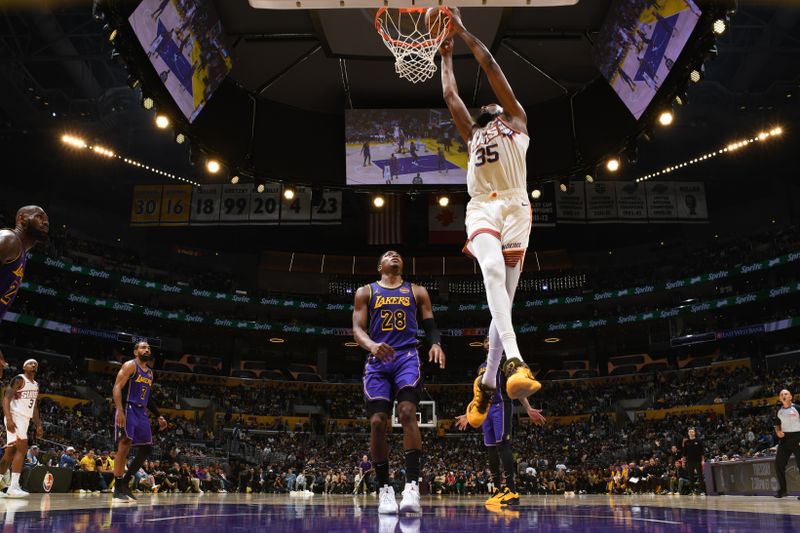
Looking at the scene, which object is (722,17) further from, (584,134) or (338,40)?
(338,40)

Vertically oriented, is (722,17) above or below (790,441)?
above

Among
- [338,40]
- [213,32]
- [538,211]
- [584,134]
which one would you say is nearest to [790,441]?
[584,134]

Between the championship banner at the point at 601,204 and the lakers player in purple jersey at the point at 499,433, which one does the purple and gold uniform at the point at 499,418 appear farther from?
the championship banner at the point at 601,204

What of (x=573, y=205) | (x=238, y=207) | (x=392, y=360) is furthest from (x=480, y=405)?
(x=573, y=205)

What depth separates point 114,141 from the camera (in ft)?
100

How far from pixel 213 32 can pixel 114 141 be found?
72.0ft

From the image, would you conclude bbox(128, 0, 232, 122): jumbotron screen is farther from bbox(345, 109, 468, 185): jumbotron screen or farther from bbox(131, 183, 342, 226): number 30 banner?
bbox(131, 183, 342, 226): number 30 banner

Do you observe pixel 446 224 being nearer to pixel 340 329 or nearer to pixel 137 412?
pixel 340 329

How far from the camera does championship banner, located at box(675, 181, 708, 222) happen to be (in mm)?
30625

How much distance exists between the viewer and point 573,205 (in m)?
30.3

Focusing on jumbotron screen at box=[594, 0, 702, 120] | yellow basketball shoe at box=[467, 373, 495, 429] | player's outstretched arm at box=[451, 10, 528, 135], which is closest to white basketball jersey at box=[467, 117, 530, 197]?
player's outstretched arm at box=[451, 10, 528, 135]

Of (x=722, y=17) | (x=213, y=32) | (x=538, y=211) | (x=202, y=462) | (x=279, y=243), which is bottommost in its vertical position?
(x=202, y=462)

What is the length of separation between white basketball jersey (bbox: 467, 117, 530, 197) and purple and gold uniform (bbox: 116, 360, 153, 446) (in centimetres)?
583

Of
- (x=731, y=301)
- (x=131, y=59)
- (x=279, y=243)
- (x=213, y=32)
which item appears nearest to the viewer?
(x=131, y=59)
